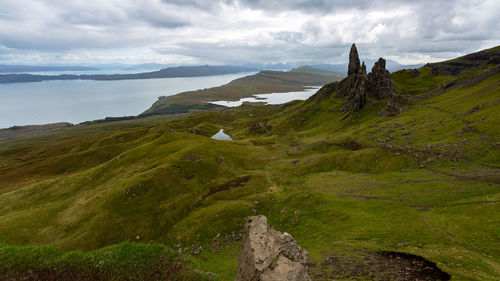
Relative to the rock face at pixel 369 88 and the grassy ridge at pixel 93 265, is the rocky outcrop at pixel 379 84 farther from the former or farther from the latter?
the grassy ridge at pixel 93 265

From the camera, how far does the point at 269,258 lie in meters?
17.9

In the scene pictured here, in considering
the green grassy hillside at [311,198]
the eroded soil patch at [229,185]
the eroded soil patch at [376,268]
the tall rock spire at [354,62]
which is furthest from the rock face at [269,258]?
the tall rock spire at [354,62]

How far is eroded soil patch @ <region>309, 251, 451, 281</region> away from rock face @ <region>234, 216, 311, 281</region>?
6.02 m

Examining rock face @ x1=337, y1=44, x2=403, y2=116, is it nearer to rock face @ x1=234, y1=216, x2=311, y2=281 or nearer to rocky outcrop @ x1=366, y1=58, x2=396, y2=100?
rocky outcrop @ x1=366, y1=58, x2=396, y2=100

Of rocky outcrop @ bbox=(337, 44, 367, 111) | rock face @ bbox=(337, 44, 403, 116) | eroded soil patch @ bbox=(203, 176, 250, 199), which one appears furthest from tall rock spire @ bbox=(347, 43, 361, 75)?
eroded soil patch @ bbox=(203, 176, 250, 199)

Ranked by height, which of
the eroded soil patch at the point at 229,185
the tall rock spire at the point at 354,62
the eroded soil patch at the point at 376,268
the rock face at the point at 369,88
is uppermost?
the tall rock spire at the point at 354,62

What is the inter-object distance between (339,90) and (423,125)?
83.4 meters

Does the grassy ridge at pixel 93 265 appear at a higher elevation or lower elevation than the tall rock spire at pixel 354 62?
lower

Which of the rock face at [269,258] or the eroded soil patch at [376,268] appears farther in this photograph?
the eroded soil patch at [376,268]

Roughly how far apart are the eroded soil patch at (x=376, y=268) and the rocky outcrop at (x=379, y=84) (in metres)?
125

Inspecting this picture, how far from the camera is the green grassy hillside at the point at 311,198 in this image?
93.7 feet

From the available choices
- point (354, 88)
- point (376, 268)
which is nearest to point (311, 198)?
point (376, 268)

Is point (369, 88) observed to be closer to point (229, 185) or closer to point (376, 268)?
point (229, 185)

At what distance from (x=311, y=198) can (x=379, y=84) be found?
115 m
